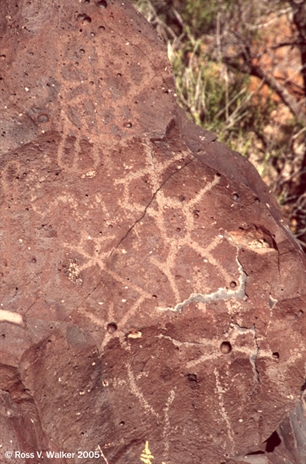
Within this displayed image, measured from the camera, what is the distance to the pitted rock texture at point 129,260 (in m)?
1.94

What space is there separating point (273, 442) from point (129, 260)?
0.85 metres

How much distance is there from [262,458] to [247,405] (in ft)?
0.60

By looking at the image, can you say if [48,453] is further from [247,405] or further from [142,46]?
[142,46]

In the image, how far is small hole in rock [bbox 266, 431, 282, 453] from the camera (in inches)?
76.0

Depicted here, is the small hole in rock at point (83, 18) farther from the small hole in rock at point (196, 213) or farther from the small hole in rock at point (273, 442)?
the small hole in rock at point (273, 442)

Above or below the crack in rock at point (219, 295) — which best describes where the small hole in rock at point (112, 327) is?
below

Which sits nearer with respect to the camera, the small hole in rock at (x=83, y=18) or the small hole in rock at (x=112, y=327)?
the small hole in rock at (x=83, y=18)

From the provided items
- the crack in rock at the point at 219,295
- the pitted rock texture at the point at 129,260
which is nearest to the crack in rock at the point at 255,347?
the pitted rock texture at the point at 129,260

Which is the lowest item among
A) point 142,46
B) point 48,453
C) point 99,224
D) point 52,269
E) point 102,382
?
point 48,453

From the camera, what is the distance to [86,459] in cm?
185

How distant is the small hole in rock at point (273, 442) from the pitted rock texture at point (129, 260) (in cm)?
2

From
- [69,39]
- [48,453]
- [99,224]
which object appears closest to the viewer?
[48,453]

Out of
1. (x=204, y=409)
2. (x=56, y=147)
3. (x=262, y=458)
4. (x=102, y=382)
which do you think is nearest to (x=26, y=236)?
(x=56, y=147)

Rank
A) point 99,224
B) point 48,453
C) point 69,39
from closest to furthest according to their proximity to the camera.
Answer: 1. point 48,453
2. point 69,39
3. point 99,224
